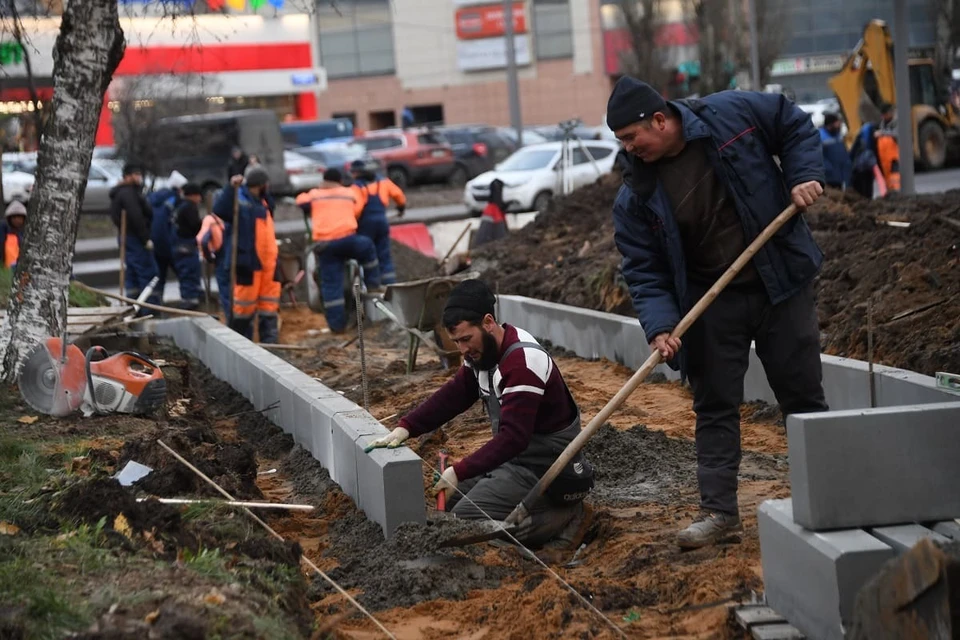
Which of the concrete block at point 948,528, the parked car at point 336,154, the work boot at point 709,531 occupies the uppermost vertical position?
the parked car at point 336,154

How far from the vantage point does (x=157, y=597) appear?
4.36 meters

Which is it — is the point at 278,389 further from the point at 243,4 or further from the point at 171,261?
the point at 243,4

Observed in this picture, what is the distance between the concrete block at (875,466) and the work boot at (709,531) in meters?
1.02

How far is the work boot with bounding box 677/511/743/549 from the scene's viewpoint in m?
5.51

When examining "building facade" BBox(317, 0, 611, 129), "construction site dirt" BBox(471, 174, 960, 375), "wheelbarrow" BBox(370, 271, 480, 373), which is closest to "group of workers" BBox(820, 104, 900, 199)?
"construction site dirt" BBox(471, 174, 960, 375)

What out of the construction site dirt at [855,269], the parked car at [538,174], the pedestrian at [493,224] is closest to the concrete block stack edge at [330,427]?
the construction site dirt at [855,269]

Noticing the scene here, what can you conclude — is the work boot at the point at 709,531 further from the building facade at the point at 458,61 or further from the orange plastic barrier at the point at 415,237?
the building facade at the point at 458,61

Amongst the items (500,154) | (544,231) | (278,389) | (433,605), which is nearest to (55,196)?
(278,389)

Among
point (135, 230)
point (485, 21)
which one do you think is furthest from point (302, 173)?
point (485, 21)

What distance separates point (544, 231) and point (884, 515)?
13.4 meters

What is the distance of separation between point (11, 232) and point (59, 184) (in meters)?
6.83

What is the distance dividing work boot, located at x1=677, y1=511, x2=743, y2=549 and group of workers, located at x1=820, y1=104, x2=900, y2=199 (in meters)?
14.8

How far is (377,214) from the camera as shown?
51.4 ft

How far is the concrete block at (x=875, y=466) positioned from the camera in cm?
443
